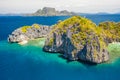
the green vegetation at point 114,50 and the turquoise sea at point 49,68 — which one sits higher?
the green vegetation at point 114,50

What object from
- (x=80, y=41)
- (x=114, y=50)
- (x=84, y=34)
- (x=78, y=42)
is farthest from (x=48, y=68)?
(x=114, y=50)

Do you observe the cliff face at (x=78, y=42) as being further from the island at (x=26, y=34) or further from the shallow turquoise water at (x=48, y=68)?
the island at (x=26, y=34)

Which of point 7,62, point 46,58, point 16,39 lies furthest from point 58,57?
point 16,39

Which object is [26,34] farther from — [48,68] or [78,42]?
[48,68]

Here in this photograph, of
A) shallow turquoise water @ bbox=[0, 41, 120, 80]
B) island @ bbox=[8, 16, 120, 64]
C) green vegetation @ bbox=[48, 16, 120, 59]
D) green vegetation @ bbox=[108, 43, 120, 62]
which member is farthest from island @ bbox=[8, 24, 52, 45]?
green vegetation @ bbox=[108, 43, 120, 62]

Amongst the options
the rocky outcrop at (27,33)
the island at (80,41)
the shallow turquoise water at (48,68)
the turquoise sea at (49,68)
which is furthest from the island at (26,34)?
the shallow turquoise water at (48,68)

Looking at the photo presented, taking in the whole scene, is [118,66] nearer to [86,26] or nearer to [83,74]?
[83,74]
